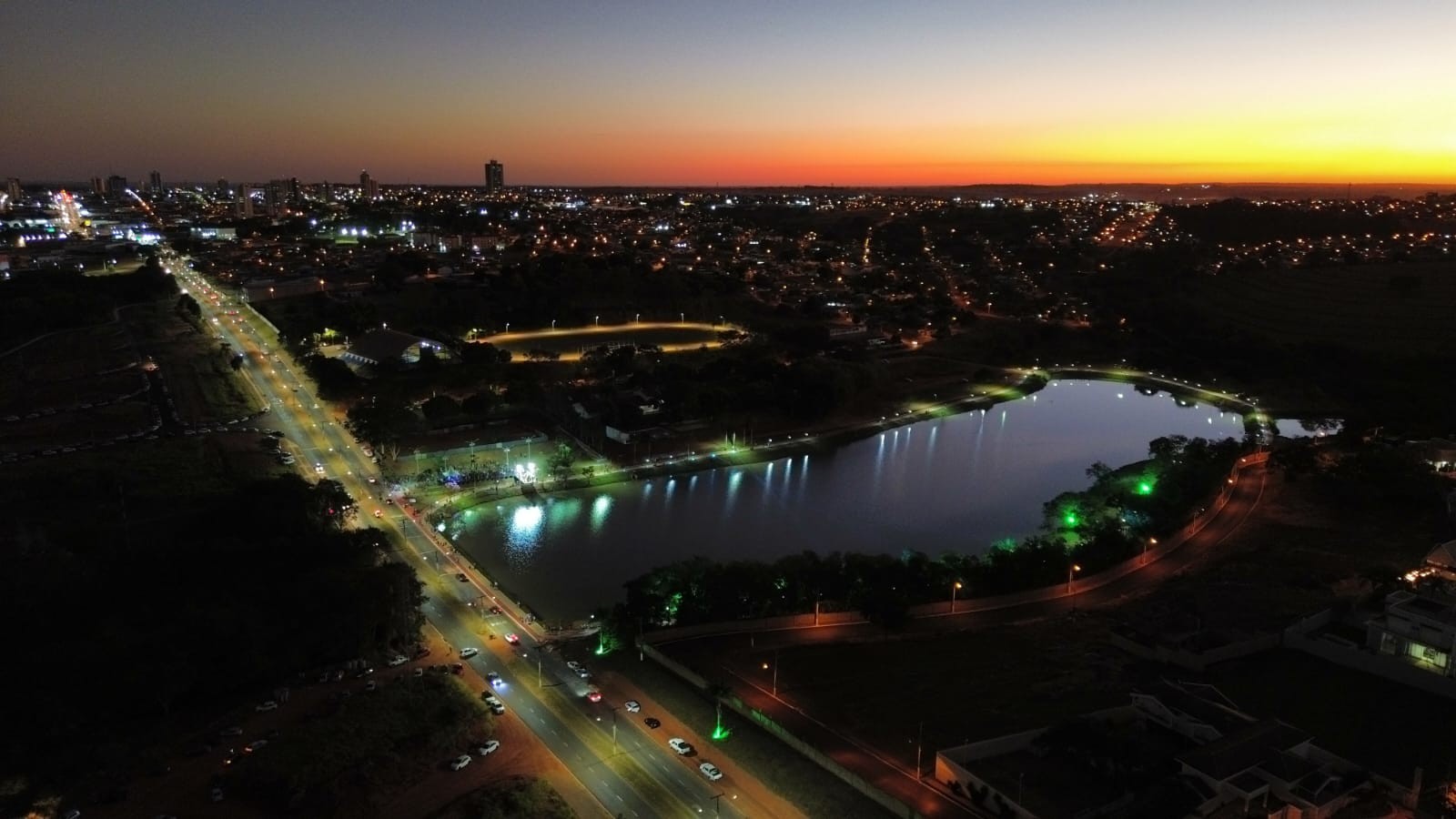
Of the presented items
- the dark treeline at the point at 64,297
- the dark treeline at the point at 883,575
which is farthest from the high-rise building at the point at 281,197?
the dark treeline at the point at 883,575

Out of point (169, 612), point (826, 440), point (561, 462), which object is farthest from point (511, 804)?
point (826, 440)

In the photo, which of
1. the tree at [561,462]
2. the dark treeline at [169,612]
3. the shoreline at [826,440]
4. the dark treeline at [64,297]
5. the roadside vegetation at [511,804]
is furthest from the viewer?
the dark treeline at [64,297]

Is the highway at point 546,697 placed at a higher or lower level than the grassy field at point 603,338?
lower

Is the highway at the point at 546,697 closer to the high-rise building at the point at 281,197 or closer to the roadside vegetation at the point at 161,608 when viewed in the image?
the roadside vegetation at the point at 161,608

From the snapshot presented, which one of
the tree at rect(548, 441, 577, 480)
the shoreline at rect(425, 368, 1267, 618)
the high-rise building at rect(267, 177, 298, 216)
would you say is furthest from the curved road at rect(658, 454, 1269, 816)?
the high-rise building at rect(267, 177, 298, 216)

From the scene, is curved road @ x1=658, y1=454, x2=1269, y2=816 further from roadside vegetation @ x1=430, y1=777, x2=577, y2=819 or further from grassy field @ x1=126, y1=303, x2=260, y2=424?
grassy field @ x1=126, y1=303, x2=260, y2=424

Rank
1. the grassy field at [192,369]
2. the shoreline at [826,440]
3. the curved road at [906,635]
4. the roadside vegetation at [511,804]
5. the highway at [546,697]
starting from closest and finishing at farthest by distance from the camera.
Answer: the roadside vegetation at [511,804]
the highway at [546,697]
the curved road at [906,635]
the shoreline at [826,440]
the grassy field at [192,369]

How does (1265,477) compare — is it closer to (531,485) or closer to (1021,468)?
(1021,468)
